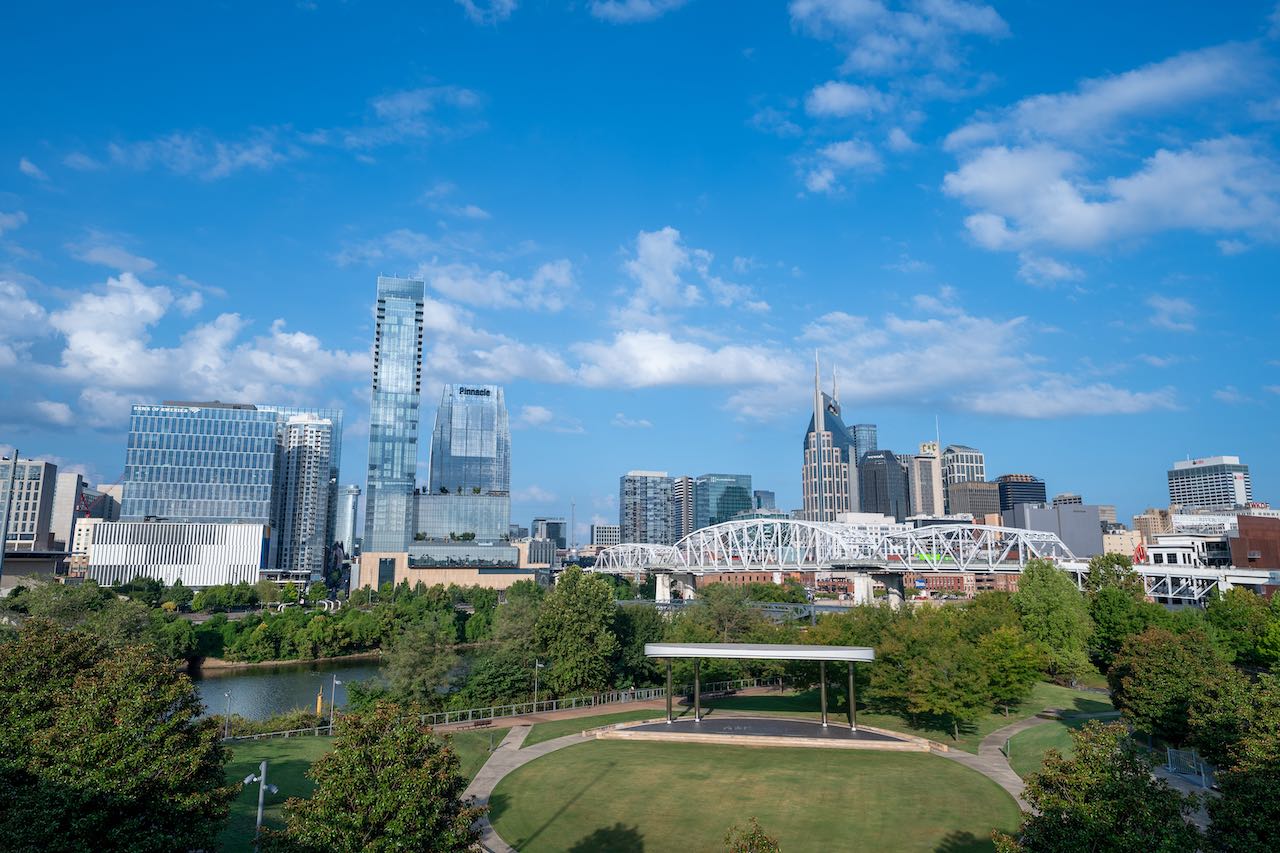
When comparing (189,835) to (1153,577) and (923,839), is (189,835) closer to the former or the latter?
(923,839)

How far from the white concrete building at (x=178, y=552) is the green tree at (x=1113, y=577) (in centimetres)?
16927

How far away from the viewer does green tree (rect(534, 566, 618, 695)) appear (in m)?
63.2

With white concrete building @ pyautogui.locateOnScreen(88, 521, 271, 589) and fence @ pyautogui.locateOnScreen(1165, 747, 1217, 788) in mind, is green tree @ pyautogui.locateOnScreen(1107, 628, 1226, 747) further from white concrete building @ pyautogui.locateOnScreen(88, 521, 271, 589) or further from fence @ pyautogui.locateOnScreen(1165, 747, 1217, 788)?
white concrete building @ pyautogui.locateOnScreen(88, 521, 271, 589)

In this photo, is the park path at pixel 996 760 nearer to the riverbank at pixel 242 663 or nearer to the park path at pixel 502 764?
the park path at pixel 502 764

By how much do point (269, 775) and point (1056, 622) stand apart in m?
65.4

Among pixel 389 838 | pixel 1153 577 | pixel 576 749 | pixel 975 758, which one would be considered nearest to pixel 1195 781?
pixel 975 758

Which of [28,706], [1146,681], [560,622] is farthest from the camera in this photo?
[560,622]

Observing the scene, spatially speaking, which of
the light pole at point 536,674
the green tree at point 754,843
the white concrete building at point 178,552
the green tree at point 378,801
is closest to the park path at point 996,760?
the green tree at point 754,843

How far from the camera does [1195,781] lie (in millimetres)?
38062

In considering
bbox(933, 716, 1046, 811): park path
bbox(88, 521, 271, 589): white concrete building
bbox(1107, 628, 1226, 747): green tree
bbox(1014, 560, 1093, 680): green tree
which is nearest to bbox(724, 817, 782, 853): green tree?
bbox(933, 716, 1046, 811): park path

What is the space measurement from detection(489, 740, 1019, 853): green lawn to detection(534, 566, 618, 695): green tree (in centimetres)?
1705

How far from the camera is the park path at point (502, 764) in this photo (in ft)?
108

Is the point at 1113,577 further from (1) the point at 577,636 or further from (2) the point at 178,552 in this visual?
(2) the point at 178,552

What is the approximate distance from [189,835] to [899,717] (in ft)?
147
